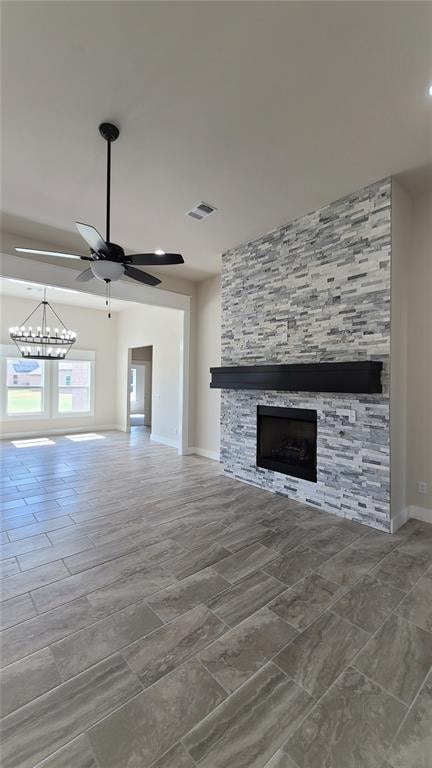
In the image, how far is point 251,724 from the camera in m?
1.39

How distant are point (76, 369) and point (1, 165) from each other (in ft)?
22.3

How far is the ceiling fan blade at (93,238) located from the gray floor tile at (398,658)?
315cm

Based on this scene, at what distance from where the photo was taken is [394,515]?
10.5 ft

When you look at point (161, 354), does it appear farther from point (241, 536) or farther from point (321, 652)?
point (321, 652)

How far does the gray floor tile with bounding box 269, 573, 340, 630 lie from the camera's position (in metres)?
2.02

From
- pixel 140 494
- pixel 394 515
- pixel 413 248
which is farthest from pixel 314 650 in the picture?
pixel 413 248

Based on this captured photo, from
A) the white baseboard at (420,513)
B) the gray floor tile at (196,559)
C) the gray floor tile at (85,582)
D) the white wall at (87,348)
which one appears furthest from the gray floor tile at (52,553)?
the white wall at (87,348)

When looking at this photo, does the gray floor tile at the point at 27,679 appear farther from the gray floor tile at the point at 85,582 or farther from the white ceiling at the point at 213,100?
the white ceiling at the point at 213,100

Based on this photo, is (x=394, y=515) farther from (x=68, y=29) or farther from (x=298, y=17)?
(x=68, y=29)

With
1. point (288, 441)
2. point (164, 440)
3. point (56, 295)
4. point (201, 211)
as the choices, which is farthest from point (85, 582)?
point (56, 295)

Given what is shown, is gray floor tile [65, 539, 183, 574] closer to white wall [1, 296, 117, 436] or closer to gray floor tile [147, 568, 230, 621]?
gray floor tile [147, 568, 230, 621]

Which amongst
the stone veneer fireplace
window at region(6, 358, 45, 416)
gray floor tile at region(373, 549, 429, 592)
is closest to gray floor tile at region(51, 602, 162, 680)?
gray floor tile at region(373, 549, 429, 592)

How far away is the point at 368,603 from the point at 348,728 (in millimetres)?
913

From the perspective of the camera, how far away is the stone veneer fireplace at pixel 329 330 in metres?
3.22
